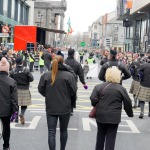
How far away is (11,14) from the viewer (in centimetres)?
4950

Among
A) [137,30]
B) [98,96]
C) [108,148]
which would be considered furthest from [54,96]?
[137,30]

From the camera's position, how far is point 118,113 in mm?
6074

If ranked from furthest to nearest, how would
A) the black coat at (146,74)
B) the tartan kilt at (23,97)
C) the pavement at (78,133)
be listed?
the black coat at (146,74) → the tartan kilt at (23,97) → the pavement at (78,133)

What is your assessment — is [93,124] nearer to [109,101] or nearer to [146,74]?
[146,74]

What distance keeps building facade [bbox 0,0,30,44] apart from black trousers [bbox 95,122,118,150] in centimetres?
3062

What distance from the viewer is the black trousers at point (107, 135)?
19.9 feet

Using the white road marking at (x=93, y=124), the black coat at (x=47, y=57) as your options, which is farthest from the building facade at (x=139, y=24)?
the white road marking at (x=93, y=124)

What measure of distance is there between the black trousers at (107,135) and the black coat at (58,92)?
2.09 ft

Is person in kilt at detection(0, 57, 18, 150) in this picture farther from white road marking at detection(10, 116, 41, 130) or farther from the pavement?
white road marking at detection(10, 116, 41, 130)

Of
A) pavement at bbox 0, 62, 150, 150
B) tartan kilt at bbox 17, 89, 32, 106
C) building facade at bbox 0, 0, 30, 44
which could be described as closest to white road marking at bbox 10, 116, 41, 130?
pavement at bbox 0, 62, 150, 150

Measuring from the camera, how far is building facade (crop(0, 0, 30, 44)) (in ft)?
140

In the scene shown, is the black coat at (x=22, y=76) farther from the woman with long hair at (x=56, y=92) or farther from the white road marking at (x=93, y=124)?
the woman with long hair at (x=56, y=92)

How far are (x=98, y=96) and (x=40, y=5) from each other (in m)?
88.4

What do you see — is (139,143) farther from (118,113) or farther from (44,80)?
(44,80)
